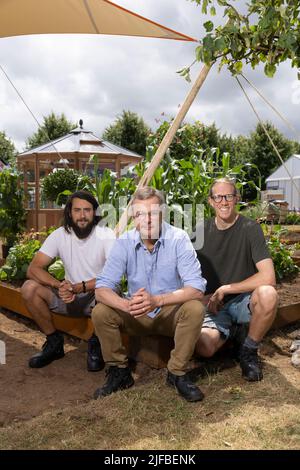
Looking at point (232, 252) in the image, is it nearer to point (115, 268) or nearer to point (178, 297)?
point (178, 297)

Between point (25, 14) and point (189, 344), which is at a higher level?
point (25, 14)

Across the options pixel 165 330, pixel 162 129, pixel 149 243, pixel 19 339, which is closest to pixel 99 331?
pixel 165 330

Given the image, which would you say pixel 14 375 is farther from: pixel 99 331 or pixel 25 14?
pixel 25 14

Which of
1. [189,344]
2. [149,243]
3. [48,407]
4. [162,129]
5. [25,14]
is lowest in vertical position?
[48,407]

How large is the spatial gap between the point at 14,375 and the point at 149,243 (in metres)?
1.20

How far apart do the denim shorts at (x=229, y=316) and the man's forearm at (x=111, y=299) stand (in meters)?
0.56

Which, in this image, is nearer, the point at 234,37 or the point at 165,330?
the point at 165,330

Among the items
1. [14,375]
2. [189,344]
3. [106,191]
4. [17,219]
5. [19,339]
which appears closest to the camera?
[189,344]

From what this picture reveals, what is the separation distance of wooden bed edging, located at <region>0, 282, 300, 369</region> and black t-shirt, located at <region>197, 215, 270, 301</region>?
464 millimetres

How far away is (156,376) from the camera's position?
288 centimetres

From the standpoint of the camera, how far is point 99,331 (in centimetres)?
268

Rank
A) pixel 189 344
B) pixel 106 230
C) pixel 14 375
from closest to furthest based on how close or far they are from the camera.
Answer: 1. pixel 189 344
2. pixel 14 375
3. pixel 106 230

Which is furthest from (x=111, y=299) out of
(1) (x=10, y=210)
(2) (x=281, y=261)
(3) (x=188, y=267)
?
(1) (x=10, y=210)

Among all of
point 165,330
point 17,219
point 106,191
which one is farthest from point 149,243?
point 17,219
